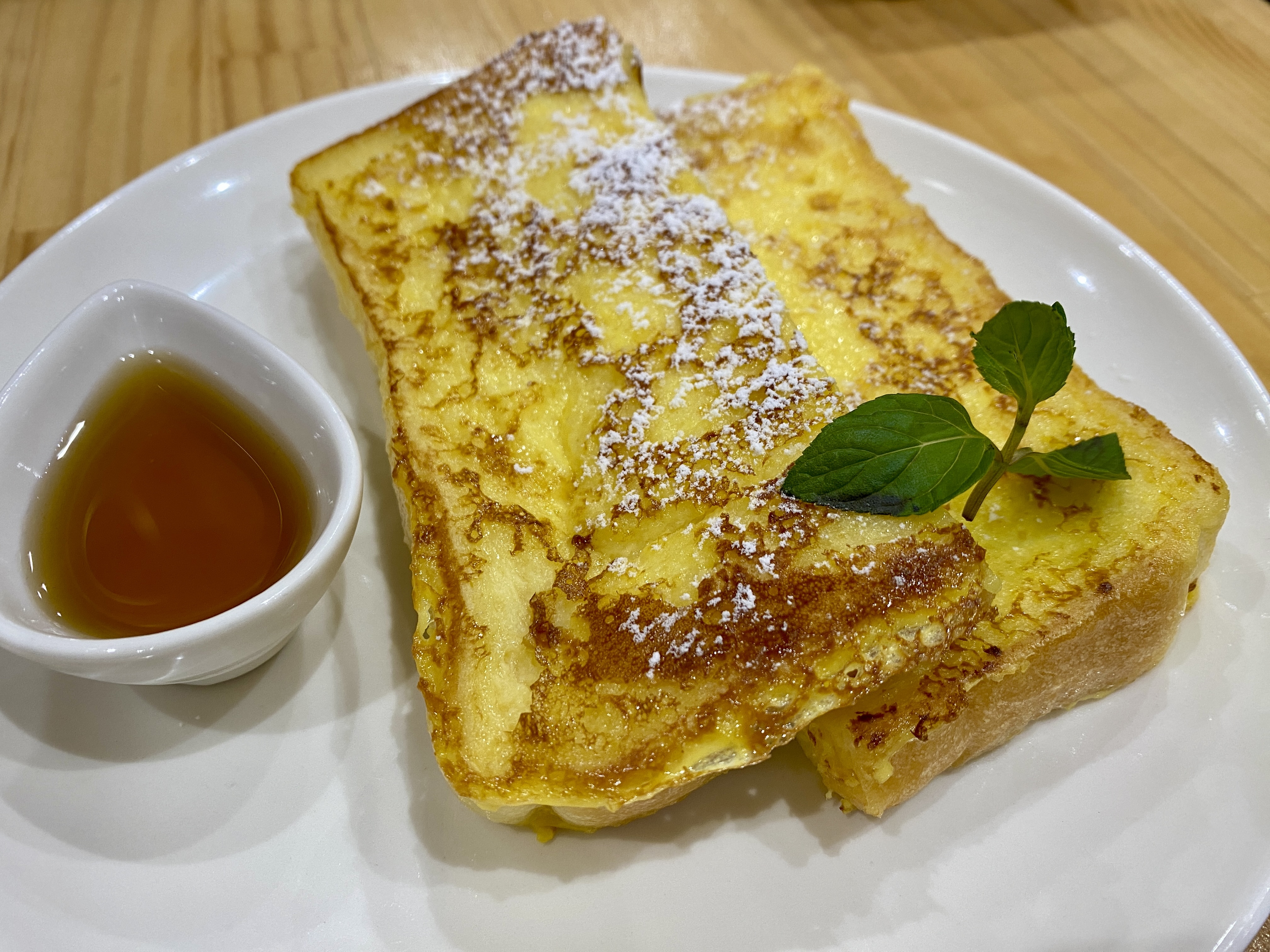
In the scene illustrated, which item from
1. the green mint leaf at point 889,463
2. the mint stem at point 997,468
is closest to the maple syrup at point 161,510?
the green mint leaf at point 889,463

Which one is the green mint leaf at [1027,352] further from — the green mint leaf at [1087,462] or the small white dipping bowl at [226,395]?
the small white dipping bowl at [226,395]

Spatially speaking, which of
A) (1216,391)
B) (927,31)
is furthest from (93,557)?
→ (927,31)

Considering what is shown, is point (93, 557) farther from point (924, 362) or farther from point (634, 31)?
point (634, 31)

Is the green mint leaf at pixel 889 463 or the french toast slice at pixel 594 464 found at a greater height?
the green mint leaf at pixel 889 463

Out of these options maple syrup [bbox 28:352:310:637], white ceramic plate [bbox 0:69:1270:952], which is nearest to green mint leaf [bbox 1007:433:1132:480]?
white ceramic plate [bbox 0:69:1270:952]

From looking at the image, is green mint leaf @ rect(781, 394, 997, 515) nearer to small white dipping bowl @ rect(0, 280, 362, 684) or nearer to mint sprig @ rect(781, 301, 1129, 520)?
mint sprig @ rect(781, 301, 1129, 520)

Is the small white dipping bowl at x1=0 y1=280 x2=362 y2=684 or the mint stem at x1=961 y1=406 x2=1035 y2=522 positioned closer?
the small white dipping bowl at x1=0 y1=280 x2=362 y2=684
